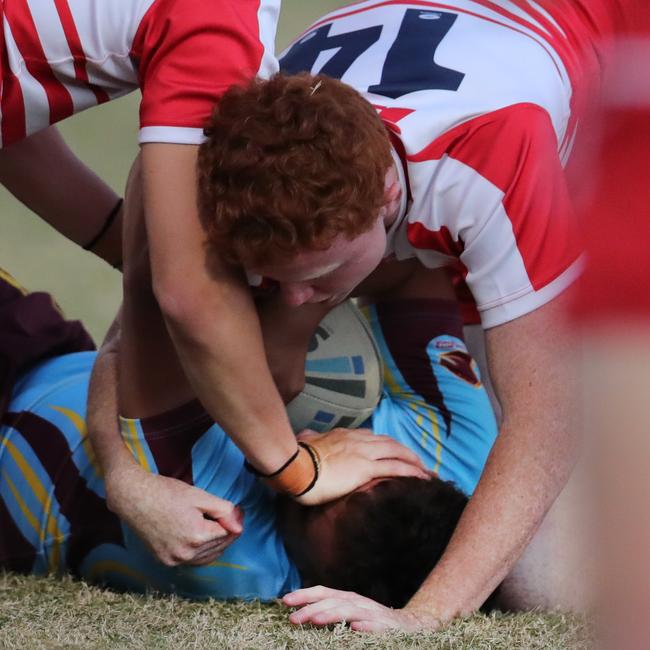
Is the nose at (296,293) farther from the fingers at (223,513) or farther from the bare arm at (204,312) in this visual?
the fingers at (223,513)

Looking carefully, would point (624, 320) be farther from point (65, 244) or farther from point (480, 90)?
point (65, 244)

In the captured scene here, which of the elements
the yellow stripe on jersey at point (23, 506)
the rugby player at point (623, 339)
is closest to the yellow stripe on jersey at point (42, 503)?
the yellow stripe on jersey at point (23, 506)

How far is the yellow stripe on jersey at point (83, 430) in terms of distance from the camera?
2086 mm

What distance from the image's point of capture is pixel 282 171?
1.59 m

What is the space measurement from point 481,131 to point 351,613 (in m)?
0.69

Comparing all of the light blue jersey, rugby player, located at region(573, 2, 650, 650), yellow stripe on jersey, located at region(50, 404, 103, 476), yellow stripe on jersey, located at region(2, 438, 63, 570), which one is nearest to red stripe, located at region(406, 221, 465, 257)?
the light blue jersey

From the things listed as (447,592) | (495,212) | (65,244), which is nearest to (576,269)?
(495,212)

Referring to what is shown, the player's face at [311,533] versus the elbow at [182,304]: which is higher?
the elbow at [182,304]

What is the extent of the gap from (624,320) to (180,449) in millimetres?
1326

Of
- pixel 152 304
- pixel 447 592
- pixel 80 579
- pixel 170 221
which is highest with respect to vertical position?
pixel 170 221

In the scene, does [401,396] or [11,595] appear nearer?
[11,595]

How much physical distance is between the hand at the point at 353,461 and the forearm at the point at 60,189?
0.63 metres

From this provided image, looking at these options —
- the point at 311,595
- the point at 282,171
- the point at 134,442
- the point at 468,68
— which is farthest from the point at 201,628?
the point at 468,68

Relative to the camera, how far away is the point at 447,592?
169 cm
